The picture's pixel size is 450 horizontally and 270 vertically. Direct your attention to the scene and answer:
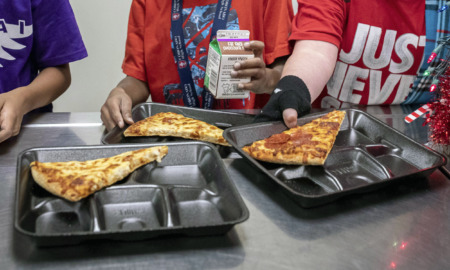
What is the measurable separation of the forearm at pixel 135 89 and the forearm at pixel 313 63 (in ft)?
1.96

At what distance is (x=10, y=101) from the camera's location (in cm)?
127

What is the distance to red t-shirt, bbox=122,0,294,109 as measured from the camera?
158cm

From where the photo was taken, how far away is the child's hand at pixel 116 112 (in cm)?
129

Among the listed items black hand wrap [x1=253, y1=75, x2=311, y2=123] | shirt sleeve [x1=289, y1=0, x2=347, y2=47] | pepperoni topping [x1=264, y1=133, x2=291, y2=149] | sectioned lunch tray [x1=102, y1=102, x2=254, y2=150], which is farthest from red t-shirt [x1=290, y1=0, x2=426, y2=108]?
pepperoni topping [x1=264, y1=133, x2=291, y2=149]

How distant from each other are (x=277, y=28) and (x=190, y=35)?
34cm

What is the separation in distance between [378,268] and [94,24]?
2.70 m

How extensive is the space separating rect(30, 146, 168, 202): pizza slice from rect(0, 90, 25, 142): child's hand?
1.21 ft

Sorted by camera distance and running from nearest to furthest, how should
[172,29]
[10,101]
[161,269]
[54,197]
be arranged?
[161,269], [54,197], [10,101], [172,29]

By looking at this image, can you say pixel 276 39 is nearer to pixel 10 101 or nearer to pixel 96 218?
pixel 10 101

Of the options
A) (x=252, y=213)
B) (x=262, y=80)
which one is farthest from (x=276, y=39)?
(x=252, y=213)

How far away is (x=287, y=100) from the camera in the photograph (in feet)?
3.92

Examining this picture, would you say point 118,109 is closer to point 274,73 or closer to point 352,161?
point 274,73

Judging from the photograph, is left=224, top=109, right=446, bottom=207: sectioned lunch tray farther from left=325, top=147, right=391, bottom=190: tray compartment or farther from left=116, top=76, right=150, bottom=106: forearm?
left=116, top=76, right=150, bottom=106: forearm

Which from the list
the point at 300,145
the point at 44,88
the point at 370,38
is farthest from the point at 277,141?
the point at 44,88
